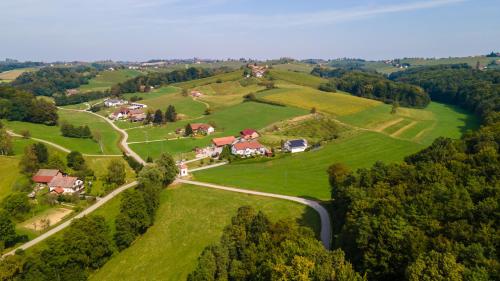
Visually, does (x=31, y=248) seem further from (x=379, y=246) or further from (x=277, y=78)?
(x=277, y=78)

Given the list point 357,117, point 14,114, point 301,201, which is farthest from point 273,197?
point 14,114

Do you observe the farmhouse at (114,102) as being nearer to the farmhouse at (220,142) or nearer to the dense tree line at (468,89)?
the farmhouse at (220,142)

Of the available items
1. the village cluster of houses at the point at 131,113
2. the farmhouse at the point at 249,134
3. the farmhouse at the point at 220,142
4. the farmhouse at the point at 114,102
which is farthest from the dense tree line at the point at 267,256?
the farmhouse at the point at 114,102

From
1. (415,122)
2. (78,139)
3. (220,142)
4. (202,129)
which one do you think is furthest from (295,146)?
(78,139)

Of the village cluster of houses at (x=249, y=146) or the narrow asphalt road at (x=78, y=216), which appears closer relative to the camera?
the narrow asphalt road at (x=78, y=216)

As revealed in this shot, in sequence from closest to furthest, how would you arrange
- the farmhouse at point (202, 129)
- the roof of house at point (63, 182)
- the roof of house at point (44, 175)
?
the roof of house at point (63, 182) → the roof of house at point (44, 175) → the farmhouse at point (202, 129)

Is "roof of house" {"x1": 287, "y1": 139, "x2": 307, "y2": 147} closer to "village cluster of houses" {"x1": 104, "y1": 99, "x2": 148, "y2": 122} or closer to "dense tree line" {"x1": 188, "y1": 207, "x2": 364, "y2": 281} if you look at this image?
"dense tree line" {"x1": 188, "y1": 207, "x2": 364, "y2": 281}
